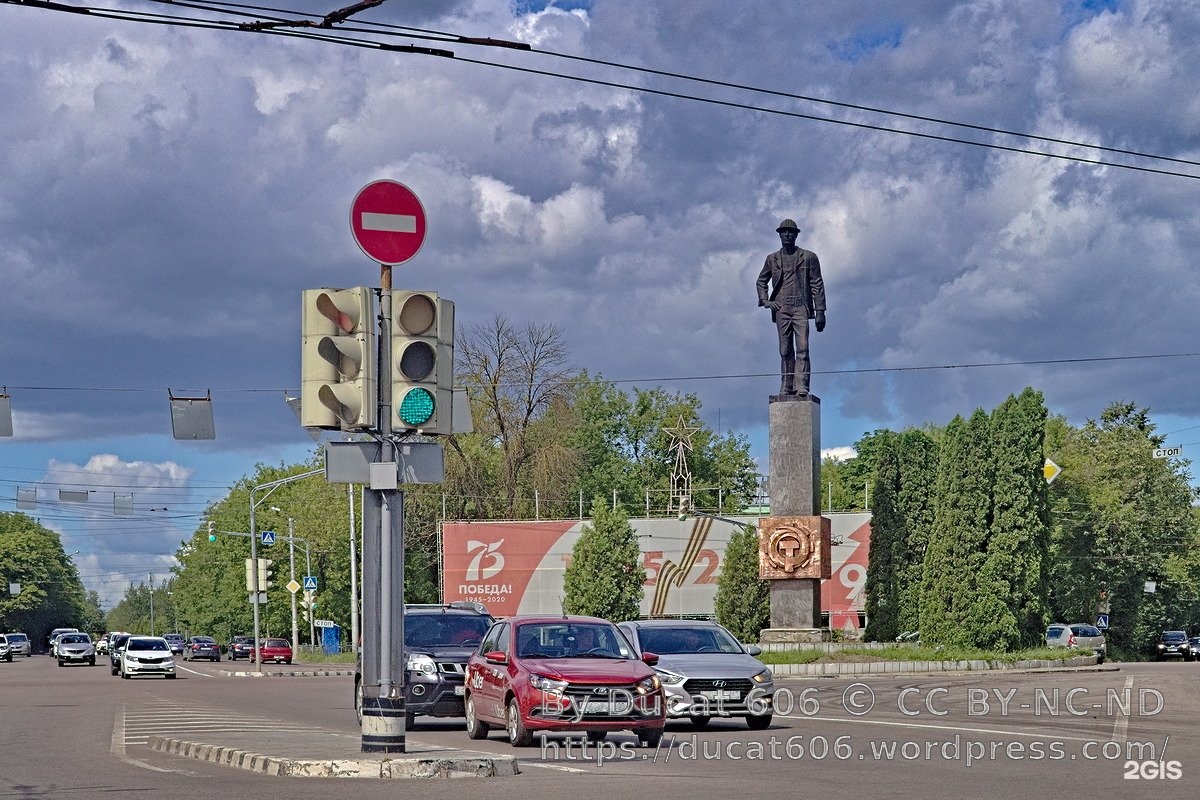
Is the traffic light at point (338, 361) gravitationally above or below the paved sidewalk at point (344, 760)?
above

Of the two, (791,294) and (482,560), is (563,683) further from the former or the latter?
(482,560)

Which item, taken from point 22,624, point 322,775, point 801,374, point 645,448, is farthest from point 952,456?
point 22,624

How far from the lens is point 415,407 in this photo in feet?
48.0

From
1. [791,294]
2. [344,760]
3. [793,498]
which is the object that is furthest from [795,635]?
[344,760]

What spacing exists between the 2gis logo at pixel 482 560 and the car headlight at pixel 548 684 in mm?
62312

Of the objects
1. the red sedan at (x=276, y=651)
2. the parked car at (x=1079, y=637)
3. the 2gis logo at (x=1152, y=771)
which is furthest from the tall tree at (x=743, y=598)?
the 2gis logo at (x=1152, y=771)

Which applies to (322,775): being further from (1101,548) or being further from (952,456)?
(1101,548)

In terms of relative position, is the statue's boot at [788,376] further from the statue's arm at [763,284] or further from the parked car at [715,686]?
the parked car at [715,686]

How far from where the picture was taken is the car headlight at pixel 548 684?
17500mm

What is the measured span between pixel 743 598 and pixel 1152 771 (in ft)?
132

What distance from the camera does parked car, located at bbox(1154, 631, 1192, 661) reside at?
274 feet

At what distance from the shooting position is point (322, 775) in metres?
13.7

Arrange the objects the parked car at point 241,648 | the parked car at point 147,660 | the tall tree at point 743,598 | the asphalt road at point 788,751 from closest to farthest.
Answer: the asphalt road at point 788,751
the parked car at point 147,660
the tall tree at point 743,598
the parked car at point 241,648

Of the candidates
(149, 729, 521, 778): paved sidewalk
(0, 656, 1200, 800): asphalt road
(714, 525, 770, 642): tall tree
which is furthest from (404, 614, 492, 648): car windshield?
(714, 525, 770, 642): tall tree
